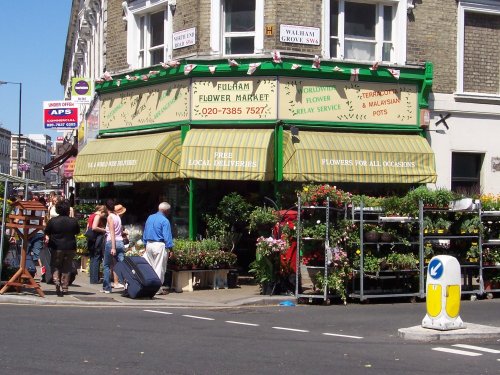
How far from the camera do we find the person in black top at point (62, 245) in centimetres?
1467

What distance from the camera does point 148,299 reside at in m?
15.0

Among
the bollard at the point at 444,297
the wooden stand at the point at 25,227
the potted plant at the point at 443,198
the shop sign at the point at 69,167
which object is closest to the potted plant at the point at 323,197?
the potted plant at the point at 443,198

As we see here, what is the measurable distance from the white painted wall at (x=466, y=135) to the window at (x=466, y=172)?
178 mm

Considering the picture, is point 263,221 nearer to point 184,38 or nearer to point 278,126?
point 278,126

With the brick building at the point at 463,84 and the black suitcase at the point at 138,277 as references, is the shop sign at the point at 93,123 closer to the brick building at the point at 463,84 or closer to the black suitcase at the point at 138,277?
the black suitcase at the point at 138,277

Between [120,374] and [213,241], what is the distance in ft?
30.0

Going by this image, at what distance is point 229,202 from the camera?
17.8m

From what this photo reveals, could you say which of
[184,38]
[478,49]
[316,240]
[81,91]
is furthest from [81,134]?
[316,240]

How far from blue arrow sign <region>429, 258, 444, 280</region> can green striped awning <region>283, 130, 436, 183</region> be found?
6.97 m

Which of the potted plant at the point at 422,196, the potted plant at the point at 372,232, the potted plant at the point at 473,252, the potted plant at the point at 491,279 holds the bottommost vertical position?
the potted plant at the point at 491,279

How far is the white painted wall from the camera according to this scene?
20.2 m

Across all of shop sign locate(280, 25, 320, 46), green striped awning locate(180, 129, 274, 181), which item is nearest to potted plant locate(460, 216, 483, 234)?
green striped awning locate(180, 129, 274, 181)

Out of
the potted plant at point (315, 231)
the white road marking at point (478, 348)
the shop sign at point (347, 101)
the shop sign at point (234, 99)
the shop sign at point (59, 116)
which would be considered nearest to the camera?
the white road marking at point (478, 348)

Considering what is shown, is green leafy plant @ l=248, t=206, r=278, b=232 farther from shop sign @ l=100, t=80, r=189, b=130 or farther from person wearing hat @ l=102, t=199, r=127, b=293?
shop sign @ l=100, t=80, r=189, b=130
